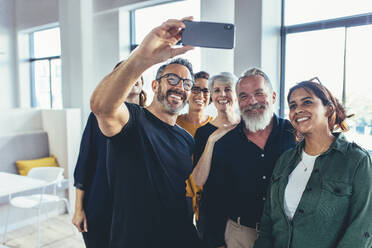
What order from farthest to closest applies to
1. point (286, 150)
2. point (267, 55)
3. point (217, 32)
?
point (267, 55)
point (286, 150)
point (217, 32)

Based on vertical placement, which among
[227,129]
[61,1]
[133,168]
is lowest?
[133,168]

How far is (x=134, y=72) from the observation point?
3.28ft

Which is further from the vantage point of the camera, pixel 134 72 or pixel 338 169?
pixel 338 169

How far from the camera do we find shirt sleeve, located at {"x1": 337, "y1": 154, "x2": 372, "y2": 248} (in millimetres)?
1207

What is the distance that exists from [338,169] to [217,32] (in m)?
0.75

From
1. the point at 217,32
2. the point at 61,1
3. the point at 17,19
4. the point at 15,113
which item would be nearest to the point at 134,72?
the point at 217,32

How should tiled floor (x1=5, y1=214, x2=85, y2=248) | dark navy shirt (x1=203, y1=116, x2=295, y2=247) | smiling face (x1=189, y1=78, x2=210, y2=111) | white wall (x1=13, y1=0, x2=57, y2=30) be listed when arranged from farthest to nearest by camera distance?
→ 1. white wall (x1=13, y1=0, x2=57, y2=30)
2. tiled floor (x1=5, y1=214, x2=85, y2=248)
3. smiling face (x1=189, y1=78, x2=210, y2=111)
4. dark navy shirt (x1=203, y1=116, x2=295, y2=247)

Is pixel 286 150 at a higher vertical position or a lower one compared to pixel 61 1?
lower

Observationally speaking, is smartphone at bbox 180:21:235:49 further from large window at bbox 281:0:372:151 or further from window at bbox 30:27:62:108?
window at bbox 30:27:62:108

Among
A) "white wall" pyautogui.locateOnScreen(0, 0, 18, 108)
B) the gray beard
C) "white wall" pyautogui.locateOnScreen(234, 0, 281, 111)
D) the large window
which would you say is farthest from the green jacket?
"white wall" pyautogui.locateOnScreen(0, 0, 18, 108)

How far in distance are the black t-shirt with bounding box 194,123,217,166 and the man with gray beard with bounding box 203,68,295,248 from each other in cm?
12

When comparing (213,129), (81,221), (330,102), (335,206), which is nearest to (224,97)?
(213,129)

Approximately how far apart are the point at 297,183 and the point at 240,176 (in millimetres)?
339

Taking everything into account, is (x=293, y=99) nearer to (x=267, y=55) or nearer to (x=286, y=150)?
(x=286, y=150)
